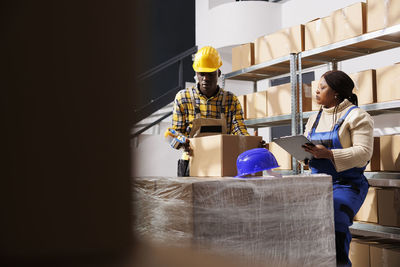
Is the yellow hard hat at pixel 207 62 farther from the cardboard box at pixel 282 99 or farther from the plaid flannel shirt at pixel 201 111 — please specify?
the cardboard box at pixel 282 99

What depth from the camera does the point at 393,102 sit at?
3.03 m

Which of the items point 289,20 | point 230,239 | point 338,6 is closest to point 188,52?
point 289,20

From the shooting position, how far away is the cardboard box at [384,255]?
109 inches

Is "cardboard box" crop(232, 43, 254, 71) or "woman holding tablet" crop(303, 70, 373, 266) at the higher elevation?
"cardboard box" crop(232, 43, 254, 71)

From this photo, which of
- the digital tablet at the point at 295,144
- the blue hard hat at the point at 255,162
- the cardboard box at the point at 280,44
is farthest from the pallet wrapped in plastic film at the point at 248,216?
the cardboard box at the point at 280,44

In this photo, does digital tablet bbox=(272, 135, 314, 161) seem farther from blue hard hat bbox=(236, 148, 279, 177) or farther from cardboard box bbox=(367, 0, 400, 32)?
cardboard box bbox=(367, 0, 400, 32)

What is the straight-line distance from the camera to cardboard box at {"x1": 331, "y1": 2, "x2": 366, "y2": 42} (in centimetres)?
328

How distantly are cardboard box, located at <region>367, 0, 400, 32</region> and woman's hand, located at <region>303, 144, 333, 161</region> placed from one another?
4.54 ft

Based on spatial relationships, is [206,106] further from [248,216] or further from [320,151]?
[248,216]

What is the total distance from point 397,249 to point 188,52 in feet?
16.6

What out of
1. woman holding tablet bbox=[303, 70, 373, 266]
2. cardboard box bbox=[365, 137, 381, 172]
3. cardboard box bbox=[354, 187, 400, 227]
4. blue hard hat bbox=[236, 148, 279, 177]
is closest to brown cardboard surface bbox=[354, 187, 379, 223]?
cardboard box bbox=[354, 187, 400, 227]

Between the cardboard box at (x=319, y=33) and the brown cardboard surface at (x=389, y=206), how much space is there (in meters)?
1.38

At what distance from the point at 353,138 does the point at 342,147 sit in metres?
0.08

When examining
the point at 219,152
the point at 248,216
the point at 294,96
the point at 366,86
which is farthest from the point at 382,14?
the point at 248,216
